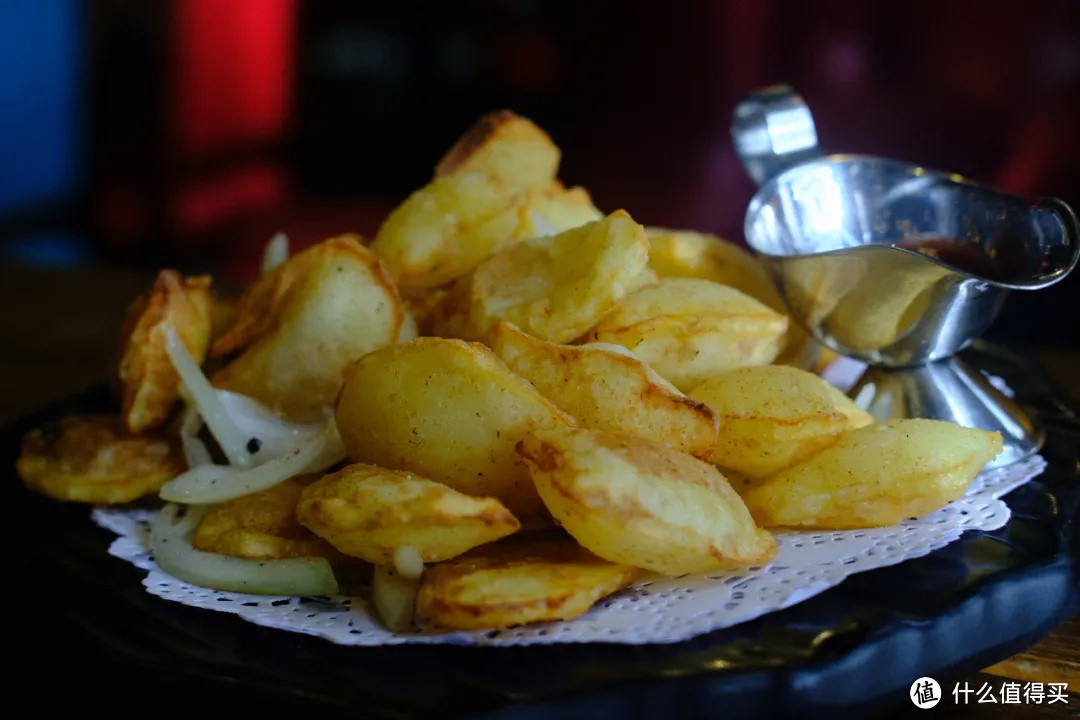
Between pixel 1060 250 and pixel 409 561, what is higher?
pixel 1060 250

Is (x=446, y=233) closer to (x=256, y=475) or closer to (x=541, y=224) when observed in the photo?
(x=541, y=224)

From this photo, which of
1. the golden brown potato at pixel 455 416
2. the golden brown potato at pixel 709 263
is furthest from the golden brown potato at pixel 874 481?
the golden brown potato at pixel 709 263

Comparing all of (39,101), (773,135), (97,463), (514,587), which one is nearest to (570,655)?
(514,587)

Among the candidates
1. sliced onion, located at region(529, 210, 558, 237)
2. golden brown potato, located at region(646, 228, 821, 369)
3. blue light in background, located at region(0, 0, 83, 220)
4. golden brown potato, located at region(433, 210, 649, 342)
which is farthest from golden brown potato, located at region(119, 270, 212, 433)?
blue light in background, located at region(0, 0, 83, 220)

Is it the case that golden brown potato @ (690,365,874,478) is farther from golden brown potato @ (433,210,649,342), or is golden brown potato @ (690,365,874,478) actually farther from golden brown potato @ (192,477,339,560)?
golden brown potato @ (192,477,339,560)

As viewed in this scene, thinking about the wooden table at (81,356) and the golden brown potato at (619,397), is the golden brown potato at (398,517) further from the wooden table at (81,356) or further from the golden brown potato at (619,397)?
the wooden table at (81,356)

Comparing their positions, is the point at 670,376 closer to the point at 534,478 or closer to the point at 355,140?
the point at 534,478

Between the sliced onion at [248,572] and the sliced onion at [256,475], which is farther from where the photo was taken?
the sliced onion at [256,475]
